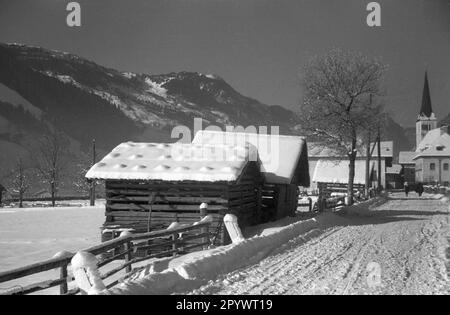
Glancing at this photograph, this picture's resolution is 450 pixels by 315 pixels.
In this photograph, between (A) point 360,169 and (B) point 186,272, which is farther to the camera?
(A) point 360,169

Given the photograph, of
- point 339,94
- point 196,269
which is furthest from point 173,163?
point 339,94

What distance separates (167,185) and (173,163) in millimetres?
726

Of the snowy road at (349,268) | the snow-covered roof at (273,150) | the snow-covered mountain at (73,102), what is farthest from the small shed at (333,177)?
the snow-covered mountain at (73,102)

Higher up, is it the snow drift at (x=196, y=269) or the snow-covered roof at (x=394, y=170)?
the snow-covered roof at (x=394, y=170)

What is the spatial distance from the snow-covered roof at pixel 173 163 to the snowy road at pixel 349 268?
3354 mm

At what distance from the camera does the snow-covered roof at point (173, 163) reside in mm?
16047

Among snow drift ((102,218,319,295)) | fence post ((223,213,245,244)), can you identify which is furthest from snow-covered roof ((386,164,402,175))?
fence post ((223,213,245,244))

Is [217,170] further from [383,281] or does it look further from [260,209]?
[383,281]

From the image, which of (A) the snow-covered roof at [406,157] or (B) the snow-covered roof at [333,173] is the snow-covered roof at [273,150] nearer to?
(B) the snow-covered roof at [333,173]

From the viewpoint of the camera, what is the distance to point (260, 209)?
21516 mm

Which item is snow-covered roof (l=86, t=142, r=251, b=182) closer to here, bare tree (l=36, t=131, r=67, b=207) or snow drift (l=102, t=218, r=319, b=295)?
snow drift (l=102, t=218, r=319, b=295)

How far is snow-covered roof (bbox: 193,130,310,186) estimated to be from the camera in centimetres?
2256

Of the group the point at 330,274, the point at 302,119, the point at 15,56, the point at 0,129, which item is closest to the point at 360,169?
the point at 302,119
